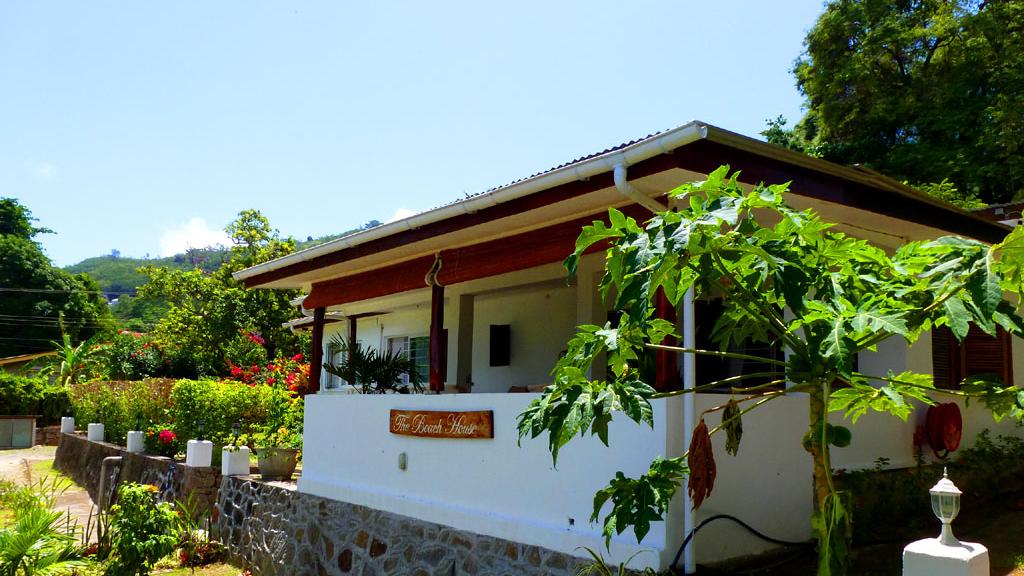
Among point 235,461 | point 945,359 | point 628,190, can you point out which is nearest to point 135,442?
point 235,461

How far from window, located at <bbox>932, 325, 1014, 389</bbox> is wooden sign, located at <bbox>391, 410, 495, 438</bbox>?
5.28 m

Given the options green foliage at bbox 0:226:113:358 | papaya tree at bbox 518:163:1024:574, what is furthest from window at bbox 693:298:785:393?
green foliage at bbox 0:226:113:358

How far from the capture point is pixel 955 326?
316cm

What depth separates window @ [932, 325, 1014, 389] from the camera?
29.6 feet

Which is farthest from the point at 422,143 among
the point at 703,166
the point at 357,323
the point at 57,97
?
the point at 703,166

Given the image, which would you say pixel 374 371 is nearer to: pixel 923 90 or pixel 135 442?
pixel 135 442

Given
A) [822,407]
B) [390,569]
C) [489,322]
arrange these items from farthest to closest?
[489,322] < [390,569] < [822,407]

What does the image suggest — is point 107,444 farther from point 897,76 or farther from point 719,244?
point 897,76

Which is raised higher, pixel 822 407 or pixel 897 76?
pixel 897 76

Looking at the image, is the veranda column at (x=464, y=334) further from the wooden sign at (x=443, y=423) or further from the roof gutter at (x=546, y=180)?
the wooden sign at (x=443, y=423)

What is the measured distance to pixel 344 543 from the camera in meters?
9.28

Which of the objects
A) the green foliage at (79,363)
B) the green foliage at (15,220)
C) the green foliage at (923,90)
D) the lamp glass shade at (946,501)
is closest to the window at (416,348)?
the lamp glass shade at (946,501)

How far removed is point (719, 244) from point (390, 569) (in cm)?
615

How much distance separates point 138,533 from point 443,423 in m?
4.67
